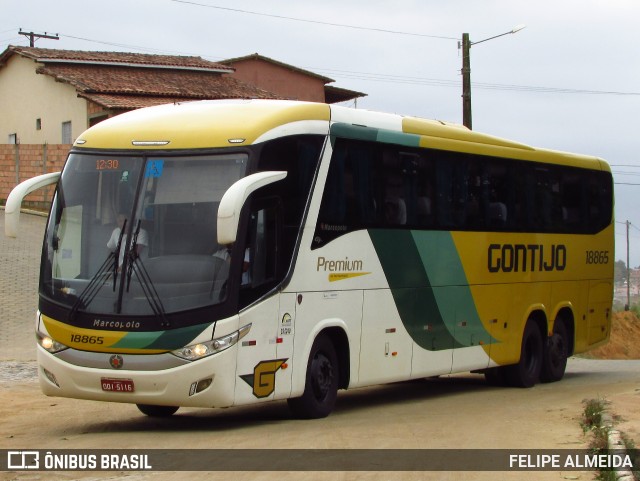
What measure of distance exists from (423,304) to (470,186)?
7.74 ft

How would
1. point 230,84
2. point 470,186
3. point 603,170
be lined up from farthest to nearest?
point 230,84, point 603,170, point 470,186

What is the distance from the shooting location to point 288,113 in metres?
13.4

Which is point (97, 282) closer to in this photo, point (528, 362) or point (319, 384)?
point (319, 384)

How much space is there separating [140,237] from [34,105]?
3381 cm

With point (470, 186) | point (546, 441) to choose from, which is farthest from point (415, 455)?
point (470, 186)

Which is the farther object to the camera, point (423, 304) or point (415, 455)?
point (423, 304)

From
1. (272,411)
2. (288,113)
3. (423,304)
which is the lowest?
(272,411)

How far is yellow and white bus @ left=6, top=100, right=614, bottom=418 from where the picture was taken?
12.2m

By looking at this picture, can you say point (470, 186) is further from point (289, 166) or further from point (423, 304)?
point (289, 166)

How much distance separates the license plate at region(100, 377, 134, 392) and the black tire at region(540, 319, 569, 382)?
9.93 metres

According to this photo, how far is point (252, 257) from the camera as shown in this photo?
12578 millimetres

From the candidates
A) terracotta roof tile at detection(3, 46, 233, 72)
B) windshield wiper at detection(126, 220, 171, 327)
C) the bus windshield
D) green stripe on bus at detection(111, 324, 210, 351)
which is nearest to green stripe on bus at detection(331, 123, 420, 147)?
the bus windshield

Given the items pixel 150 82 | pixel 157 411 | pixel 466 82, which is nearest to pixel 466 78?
pixel 466 82

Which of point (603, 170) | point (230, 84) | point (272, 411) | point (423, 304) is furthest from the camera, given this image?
point (230, 84)
